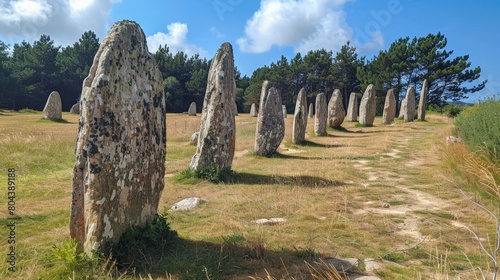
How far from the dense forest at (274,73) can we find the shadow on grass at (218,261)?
143 feet

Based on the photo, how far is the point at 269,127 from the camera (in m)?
12.4

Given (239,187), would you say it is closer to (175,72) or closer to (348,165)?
(348,165)

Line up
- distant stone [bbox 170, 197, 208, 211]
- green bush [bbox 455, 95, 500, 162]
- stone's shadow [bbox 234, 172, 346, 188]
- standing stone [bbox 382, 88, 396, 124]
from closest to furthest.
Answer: distant stone [bbox 170, 197, 208, 211] < green bush [bbox 455, 95, 500, 162] < stone's shadow [bbox 234, 172, 346, 188] < standing stone [bbox 382, 88, 396, 124]

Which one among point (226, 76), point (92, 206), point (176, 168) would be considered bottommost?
point (176, 168)

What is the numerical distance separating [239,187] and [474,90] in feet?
149

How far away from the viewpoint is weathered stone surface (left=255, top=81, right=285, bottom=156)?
40.5 feet

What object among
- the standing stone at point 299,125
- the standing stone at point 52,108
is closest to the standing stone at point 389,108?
the standing stone at point 299,125

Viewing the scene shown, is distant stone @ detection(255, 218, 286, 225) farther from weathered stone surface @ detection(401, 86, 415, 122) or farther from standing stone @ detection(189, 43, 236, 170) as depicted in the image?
weathered stone surface @ detection(401, 86, 415, 122)

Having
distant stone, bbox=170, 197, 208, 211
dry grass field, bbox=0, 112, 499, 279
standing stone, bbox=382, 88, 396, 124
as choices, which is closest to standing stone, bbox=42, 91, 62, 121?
dry grass field, bbox=0, 112, 499, 279

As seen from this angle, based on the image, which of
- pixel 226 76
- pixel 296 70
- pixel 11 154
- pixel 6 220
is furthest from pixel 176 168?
pixel 296 70

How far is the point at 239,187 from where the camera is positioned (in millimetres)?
7875

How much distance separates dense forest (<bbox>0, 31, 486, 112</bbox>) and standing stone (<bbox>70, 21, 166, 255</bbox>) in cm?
4370

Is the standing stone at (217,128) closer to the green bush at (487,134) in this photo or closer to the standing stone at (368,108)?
the green bush at (487,134)

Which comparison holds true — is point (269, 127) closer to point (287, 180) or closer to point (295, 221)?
point (287, 180)
